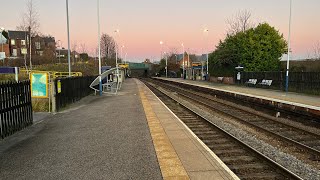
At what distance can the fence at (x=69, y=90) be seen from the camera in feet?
51.2

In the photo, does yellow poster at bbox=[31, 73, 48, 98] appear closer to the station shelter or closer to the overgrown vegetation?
the overgrown vegetation

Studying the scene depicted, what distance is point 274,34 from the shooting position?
4203cm

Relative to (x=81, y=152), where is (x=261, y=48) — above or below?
above

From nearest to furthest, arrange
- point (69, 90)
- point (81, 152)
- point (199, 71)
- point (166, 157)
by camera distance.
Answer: point (166, 157) < point (81, 152) < point (69, 90) < point (199, 71)

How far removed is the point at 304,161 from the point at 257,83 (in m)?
29.4

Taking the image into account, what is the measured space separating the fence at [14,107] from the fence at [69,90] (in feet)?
14.2

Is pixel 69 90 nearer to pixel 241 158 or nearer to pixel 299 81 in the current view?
pixel 241 158

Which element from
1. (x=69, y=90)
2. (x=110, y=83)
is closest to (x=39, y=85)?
(x=69, y=90)

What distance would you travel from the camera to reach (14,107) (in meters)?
9.73

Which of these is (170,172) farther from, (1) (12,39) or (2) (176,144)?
(1) (12,39)

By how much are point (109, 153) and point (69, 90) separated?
12392 millimetres

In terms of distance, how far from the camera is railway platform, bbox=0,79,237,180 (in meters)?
5.54

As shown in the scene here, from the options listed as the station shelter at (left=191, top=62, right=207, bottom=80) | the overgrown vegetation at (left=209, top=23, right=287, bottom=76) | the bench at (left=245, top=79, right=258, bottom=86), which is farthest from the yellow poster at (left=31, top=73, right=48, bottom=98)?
the station shelter at (left=191, top=62, right=207, bottom=80)

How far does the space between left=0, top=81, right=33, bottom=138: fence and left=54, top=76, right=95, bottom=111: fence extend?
14.2 feet
